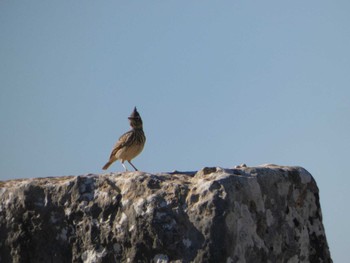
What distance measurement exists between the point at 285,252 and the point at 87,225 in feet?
5.01

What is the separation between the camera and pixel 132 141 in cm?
1229

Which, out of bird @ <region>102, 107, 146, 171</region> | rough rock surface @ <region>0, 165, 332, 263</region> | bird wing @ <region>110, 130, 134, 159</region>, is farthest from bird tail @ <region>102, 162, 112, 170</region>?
rough rock surface @ <region>0, 165, 332, 263</region>

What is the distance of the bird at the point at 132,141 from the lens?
1229 cm

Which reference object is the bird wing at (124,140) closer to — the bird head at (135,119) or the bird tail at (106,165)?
the bird head at (135,119)

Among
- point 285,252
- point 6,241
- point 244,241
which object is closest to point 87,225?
point 6,241

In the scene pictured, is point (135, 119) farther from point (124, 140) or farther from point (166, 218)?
point (166, 218)

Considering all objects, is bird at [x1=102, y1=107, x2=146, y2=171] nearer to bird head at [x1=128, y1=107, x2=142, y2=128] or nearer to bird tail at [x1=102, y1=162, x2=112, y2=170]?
bird head at [x1=128, y1=107, x2=142, y2=128]

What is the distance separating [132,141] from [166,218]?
24.4 feet

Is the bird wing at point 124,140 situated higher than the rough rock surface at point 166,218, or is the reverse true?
the bird wing at point 124,140

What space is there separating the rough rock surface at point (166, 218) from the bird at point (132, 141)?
6.50 m

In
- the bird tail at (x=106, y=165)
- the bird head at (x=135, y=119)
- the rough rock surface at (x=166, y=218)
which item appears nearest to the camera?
the rough rock surface at (x=166, y=218)

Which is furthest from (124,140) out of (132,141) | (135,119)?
(135,119)

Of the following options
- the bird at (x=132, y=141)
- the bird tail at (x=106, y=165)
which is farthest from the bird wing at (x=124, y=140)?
the bird tail at (x=106, y=165)

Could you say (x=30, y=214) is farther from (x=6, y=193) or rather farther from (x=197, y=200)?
(x=197, y=200)
